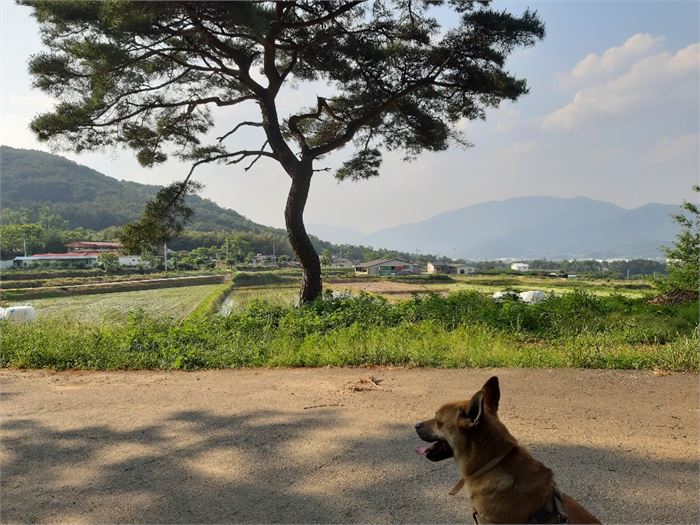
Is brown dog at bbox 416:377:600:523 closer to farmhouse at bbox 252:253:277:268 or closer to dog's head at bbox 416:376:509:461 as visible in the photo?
dog's head at bbox 416:376:509:461

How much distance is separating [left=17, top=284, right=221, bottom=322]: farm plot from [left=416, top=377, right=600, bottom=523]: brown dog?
406 inches

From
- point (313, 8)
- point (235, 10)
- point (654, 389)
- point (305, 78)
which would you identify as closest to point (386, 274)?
point (305, 78)

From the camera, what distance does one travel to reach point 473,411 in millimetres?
2064

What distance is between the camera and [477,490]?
210 cm

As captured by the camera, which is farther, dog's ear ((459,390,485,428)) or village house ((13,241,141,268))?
village house ((13,241,141,268))

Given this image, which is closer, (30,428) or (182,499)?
(182,499)

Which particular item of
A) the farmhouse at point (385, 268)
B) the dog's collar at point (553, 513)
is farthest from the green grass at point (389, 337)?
the farmhouse at point (385, 268)

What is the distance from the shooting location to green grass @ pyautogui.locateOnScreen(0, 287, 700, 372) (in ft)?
22.8

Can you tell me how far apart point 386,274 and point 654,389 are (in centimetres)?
2296

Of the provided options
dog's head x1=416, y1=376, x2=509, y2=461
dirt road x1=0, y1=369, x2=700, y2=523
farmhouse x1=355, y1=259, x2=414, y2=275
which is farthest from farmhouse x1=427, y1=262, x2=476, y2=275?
dog's head x1=416, y1=376, x2=509, y2=461

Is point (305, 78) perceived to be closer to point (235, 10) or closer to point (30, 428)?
point (235, 10)

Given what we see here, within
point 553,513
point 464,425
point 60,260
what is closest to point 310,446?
point 464,425

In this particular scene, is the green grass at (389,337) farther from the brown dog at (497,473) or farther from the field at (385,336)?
the brown dog at (497,473)

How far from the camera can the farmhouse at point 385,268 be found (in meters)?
27.8
